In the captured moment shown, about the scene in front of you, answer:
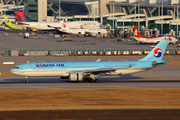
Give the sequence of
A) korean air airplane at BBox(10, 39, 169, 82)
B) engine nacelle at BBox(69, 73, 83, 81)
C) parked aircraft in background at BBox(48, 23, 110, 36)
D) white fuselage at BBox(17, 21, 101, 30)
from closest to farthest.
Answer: engine nacelle at BBox(69, 73, 83, 81) → korean air airplane at BBox(10, 39, 169, 82) → parked aircraft in background at BBox(48, 23, 110, 36) → white fuselage at BBox(17, 21, 101, 30)

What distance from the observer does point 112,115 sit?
34.5 meters

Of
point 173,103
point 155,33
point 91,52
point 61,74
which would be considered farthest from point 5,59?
point 155,33

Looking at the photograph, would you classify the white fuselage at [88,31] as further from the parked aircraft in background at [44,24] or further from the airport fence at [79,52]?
the airport fence at [79,52]

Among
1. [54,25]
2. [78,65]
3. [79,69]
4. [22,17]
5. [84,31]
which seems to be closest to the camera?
[79,69]

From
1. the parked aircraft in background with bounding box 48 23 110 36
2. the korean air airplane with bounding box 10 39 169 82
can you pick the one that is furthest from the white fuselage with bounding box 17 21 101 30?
the korean air airplane with bounding box 10 39 169 82

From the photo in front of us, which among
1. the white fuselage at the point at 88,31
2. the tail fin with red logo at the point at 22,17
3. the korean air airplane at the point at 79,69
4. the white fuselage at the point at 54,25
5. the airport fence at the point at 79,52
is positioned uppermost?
the tail fin with red logo at the point at 22,17

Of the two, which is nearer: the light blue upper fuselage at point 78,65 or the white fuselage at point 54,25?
the light blue upper fuselage at point 78,65

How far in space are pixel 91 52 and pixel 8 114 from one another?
68535 mm

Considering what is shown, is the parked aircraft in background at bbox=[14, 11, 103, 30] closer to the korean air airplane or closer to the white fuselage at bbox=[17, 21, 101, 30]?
the white fuselage at bbox=[17, 21, 101, 30]

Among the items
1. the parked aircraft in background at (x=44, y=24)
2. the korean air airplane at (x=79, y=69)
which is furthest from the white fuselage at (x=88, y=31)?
the korean air airplane at (x=79, y=69)

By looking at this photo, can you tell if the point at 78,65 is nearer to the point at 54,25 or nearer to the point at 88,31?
the point at 88,31

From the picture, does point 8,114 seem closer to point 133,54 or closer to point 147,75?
point 147,75

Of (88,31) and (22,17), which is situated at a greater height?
(22,17)

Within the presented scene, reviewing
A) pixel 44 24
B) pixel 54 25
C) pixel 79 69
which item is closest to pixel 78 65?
pixel 79 69
